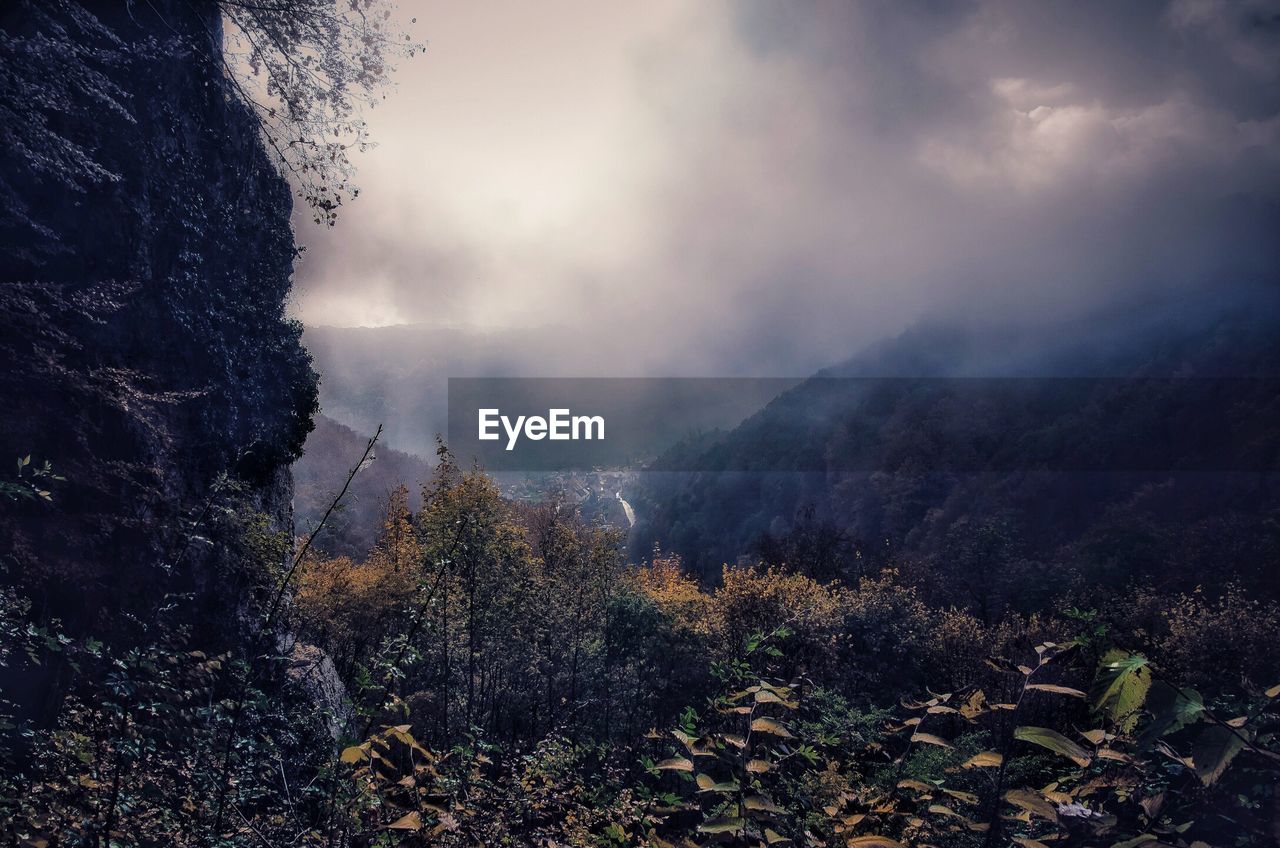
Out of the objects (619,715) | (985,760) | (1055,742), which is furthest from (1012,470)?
(1055,742)

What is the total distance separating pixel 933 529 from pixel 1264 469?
96.3 ft

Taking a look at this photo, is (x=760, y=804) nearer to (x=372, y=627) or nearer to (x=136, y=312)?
(x=136, y=312)

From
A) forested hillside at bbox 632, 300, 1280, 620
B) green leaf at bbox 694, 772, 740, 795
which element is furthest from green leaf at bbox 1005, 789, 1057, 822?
forested hillside at bbox 632, 300, 1280, 620

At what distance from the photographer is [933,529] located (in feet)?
233

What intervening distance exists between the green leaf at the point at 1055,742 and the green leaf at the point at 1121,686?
0.12m

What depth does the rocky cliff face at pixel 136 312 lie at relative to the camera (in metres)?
7.61

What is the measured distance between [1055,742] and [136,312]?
1716cm

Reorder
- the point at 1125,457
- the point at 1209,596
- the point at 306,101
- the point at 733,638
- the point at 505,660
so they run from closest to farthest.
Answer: the point at 306,101
the point at 505,660
the point at 733,638
the point at 1209,596
the point at 1125,457

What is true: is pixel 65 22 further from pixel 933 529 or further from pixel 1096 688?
pixel 933 529

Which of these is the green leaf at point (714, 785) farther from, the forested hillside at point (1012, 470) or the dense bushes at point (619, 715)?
the forested hillside at point (1012, 470)

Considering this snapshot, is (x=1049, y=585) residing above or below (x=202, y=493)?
below

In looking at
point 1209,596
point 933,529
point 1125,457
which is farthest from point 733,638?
point 1125,457

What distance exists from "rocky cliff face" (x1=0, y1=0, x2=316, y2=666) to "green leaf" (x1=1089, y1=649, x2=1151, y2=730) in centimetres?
894

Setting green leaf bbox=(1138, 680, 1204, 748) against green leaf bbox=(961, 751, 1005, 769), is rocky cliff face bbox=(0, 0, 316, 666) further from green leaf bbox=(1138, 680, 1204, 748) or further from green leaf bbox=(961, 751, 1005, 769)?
green leaf bbox=(1138, 680, 1204, 748)
